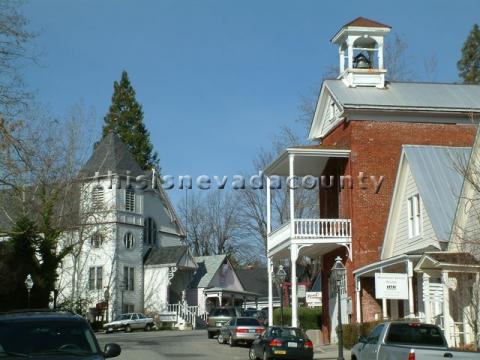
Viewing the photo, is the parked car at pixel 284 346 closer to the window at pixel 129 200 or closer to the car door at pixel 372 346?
the car door at pixel 372 346

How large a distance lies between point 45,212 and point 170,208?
21.5 m

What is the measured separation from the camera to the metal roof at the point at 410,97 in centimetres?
3475

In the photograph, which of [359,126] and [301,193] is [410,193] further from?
[301,193]

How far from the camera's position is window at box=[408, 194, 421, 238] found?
28656 mm

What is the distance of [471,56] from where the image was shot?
7169cm

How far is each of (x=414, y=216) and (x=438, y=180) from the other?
161cm

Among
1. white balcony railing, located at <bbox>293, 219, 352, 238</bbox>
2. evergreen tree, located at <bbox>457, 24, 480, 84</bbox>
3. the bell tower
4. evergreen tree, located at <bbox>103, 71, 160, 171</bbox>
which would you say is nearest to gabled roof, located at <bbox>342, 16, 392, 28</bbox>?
the bell tower

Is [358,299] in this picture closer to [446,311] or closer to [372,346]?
[446,311]

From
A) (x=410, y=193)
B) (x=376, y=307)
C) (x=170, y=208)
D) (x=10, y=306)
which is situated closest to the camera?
(x=410, y=193)

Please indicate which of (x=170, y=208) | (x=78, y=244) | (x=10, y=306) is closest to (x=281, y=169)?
(x=10, y=306)

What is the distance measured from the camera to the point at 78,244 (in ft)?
182

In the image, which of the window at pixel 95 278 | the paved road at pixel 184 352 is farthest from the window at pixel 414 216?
the window at pixel 95 278

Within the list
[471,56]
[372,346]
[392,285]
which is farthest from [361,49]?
[471,56]

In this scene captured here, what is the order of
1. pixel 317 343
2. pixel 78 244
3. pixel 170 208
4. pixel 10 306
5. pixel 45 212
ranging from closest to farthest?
1. pixel 317 343
2. pixel 10 306
3. pixel 45 212
4. pixel 78 244
5. pixel 170 208
